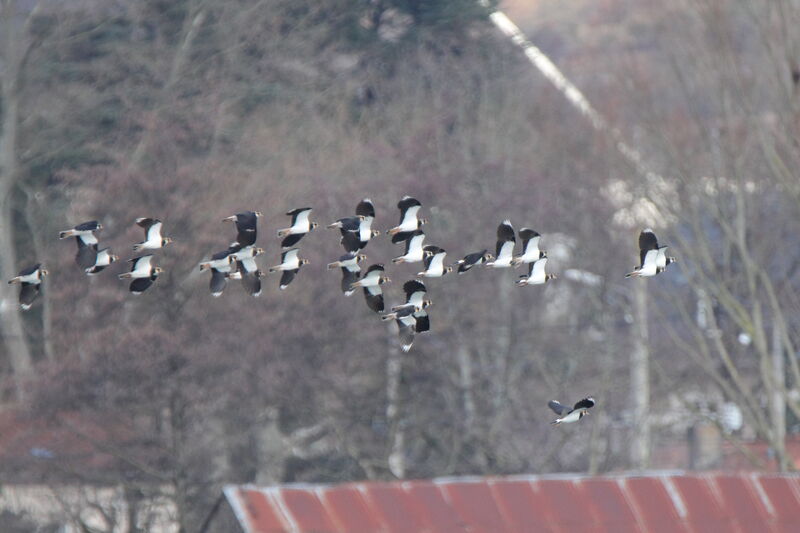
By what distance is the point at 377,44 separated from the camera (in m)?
45.3

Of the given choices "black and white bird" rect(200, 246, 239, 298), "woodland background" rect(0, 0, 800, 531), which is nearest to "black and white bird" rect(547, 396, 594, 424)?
"black and white bird" rect(200, 246, 239, 298)

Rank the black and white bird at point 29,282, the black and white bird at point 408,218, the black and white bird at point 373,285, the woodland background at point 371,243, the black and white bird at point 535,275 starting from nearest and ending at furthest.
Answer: the black and white bird at point 29,282 < the black and white bird at point 373,285 < the black and white bird at point 535,275 < the black and white bird at point 408,218 < the woodland background at point 371,243

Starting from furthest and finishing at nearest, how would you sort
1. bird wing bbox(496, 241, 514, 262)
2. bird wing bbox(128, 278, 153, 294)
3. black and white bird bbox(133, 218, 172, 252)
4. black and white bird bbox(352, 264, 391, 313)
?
bird wing bbox(128, 278, 153, 294) → bird wing bbox(496, 241, 514, 262) → black and white bird bbox(133, 218, 172, 252) → black and white bird bbox(352, 264, 391, 313)

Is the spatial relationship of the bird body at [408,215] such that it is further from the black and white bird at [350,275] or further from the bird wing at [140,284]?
the bird wing at [140,284]

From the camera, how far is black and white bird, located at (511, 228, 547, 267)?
52.9ft

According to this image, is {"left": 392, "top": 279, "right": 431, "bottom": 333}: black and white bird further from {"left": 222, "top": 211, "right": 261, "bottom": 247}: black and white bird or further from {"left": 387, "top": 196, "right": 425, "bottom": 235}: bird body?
{"left": 222, "top": 211, "right": 261, "bottom": 247}: black and white bird

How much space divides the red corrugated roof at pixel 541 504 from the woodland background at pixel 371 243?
6.20 meters

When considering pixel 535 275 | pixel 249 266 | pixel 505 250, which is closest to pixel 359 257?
pixel 249 266

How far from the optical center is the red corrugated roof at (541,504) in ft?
55.4

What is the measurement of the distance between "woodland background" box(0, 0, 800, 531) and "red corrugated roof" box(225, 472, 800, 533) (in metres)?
6.20

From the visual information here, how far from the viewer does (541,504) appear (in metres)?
17.7

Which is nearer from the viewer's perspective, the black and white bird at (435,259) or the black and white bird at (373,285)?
the black and white bird at (373,285)

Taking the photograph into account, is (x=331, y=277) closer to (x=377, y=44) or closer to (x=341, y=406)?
(x=341, y=406)

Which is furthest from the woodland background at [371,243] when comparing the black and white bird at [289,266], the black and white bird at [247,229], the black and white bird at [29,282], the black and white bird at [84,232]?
the black and white bird at [29,282]
